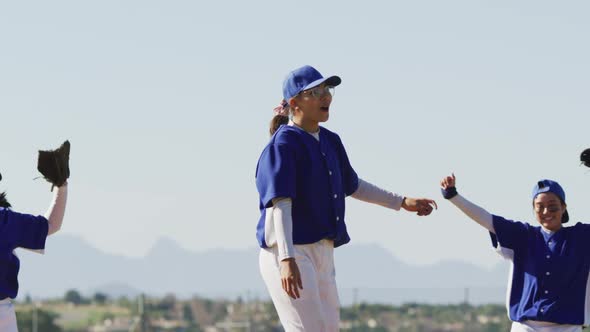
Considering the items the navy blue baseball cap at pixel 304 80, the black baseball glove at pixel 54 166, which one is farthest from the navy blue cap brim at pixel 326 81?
the black baseball glove at pixel 54 166

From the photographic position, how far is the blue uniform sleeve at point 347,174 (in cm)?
1091

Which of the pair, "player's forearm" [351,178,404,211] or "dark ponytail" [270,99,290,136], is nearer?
"dark ponytail" [270,99,290,136]

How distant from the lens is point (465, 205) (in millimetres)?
12039

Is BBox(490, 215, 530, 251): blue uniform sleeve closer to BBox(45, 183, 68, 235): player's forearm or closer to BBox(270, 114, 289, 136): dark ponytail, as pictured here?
BBox(270, 114, 289, 136): dark ponytail

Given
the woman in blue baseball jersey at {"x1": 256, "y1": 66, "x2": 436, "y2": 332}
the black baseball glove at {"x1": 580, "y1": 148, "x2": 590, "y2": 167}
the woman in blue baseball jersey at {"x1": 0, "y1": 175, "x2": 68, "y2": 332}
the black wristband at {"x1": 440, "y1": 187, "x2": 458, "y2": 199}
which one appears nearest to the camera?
the woman in blue baseball jersey at {"x1": 256, "y1": 66, "x2": 436, "y2": 332}

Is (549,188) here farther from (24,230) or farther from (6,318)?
(6,318)

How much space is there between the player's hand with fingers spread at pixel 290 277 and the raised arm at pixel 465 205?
2.17m

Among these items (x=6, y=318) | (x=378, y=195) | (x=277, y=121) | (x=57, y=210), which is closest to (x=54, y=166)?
(x=57, y=210)

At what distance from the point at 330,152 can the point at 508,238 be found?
2.11 meters

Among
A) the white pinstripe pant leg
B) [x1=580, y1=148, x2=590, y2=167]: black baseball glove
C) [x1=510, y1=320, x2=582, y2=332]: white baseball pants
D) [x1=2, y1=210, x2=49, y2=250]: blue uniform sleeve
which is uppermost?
[x1=580, y1=148, x2=590, y2=167]: black baseball glove

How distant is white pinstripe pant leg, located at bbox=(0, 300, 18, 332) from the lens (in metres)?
10.6

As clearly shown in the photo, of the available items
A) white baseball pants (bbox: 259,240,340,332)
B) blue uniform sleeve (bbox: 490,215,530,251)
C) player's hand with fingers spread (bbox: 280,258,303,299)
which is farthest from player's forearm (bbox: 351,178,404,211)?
blue uniform sleeve (bbox: 490,215,530,251)

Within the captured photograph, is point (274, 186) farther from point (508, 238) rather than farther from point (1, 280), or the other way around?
point (508, 238)

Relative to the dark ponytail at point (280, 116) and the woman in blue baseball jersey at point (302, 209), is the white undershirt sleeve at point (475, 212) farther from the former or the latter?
the dark ponytail at point (280, 116)
